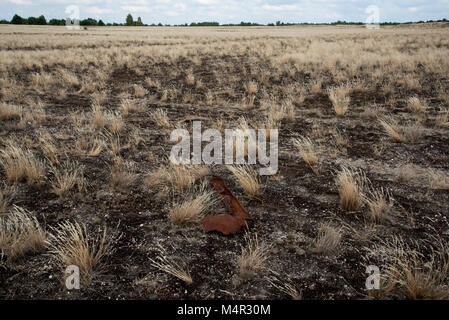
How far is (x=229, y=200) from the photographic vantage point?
393cm

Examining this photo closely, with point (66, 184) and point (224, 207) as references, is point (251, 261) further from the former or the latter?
point (66, 184)

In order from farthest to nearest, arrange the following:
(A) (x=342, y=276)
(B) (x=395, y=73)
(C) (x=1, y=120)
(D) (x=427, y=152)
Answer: (B) (x=395, y=73) < (C) (x=1, y=120) < (D) (x=427, y=152) < (A) (x=342, y=276)

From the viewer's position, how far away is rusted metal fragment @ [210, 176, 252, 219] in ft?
12.1

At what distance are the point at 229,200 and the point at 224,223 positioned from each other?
0.53 m

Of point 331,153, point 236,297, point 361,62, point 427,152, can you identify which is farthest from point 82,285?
point 361,62

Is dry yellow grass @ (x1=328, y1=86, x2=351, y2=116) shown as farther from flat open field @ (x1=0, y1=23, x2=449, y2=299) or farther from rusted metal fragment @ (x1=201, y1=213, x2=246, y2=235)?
rusted metal fragment @ (x1=201, y1=213, x2=246, y2=235)

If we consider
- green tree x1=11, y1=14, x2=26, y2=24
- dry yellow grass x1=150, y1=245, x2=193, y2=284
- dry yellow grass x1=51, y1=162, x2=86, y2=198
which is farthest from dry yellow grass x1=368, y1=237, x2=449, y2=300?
green tree x1=11, y1=14, x2=26, y2=24

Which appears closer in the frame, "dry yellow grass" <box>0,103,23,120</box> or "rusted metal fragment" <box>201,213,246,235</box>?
"rusted metal fragment" <box>201,213,246,235</box>

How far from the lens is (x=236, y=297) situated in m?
2.59

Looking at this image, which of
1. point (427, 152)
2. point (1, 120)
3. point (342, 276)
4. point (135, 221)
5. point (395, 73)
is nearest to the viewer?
point (342, 276)

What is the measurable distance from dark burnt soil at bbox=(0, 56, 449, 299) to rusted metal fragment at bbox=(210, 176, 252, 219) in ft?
0.50

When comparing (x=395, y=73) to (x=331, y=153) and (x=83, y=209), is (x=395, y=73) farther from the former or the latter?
(x=83, y=209)

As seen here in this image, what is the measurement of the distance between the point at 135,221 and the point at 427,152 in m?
5.23

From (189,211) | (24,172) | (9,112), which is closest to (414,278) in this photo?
(189,211)
